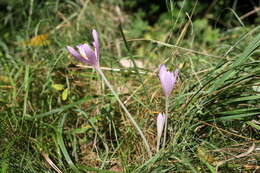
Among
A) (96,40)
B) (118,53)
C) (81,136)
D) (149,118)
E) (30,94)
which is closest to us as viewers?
(96,40)

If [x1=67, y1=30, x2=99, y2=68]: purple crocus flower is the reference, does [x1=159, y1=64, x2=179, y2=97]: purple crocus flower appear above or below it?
below

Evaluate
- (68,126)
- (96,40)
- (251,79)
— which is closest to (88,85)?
(68,126)

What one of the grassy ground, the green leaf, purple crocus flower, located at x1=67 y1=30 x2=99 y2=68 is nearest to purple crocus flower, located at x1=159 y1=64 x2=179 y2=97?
the grassy ground

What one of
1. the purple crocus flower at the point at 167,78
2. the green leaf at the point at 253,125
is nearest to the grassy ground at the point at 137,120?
the green leaf at the point at 253,125

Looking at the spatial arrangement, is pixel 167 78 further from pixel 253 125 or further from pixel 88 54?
pixel 253 125

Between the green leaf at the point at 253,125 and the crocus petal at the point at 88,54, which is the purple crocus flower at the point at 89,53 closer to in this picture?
the crocus petal at the point at 88,54

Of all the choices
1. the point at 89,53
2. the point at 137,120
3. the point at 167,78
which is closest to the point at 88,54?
the point at 89,53

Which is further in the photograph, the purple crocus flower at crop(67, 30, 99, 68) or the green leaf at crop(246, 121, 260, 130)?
the green leaf at crop(246, 121, 260, 130)

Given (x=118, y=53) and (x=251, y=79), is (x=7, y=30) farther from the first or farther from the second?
(x=251, y=79)

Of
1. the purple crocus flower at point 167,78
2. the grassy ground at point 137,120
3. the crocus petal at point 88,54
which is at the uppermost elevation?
the crocus petal at point 88,54

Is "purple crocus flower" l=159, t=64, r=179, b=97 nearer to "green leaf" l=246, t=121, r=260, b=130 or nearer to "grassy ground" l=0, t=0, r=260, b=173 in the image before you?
"grassy ground" l=0, t=0, r=260, b=173

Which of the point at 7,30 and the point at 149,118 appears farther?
the point at 7,30
